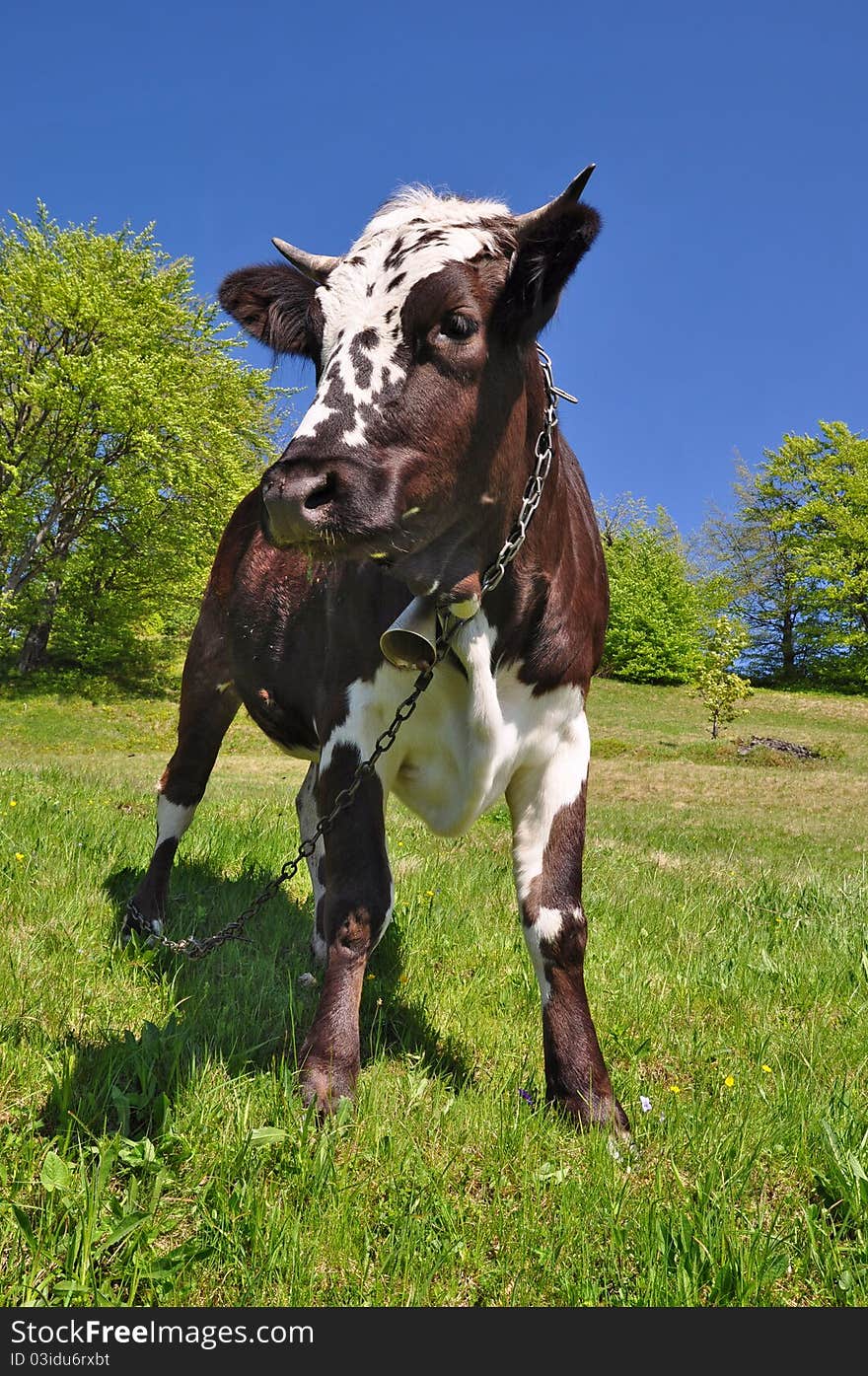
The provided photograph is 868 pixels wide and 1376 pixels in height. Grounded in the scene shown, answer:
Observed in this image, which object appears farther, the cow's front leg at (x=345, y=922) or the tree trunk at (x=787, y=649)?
the tree trunk at (x=787, y=649)

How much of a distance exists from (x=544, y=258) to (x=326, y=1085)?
2.59m

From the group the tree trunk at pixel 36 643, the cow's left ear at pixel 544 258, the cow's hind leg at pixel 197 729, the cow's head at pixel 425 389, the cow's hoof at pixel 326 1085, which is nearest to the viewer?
the cow's head at pixel 425 389

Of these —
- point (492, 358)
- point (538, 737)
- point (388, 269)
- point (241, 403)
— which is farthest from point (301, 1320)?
point (241, 403)

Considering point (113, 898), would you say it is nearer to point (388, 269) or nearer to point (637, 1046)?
point (637, 1046)

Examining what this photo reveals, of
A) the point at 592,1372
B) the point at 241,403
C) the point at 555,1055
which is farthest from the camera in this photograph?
the point at 241,403

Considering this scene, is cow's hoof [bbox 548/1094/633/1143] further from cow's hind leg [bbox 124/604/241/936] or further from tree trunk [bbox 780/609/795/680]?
tree trunk [bbox 780/609/795/680]

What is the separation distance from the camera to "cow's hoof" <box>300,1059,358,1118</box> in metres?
2.85

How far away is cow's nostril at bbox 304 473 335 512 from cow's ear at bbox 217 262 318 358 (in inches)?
56.2

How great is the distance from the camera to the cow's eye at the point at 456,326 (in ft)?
8.25

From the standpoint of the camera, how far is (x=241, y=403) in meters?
39.1

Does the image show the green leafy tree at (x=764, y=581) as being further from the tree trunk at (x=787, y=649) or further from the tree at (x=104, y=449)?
the tree at (x=104, y=449)

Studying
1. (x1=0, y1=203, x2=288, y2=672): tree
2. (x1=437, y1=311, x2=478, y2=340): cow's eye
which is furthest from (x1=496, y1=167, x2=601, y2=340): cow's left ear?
(x1=0, y1=203, x2=288, y2=672): tree

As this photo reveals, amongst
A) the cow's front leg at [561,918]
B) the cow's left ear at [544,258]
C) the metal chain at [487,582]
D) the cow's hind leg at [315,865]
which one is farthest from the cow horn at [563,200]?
the cow's hind leg at [315,865]

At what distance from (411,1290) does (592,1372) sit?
44cm
